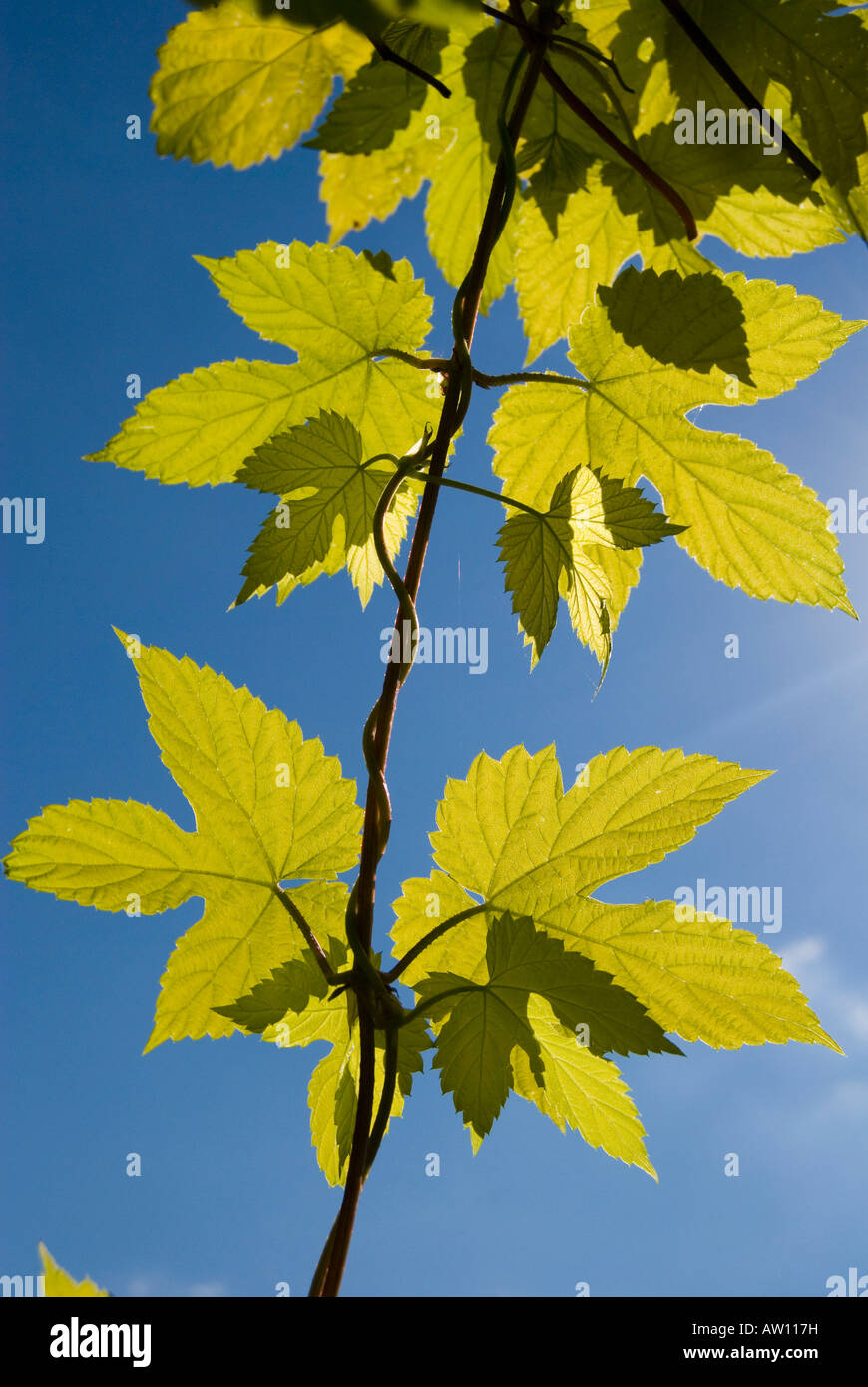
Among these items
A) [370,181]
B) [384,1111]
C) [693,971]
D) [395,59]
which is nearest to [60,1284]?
[384,1111]

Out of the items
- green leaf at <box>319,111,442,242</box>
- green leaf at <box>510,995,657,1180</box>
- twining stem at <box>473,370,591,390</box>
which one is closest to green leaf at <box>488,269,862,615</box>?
twining stem at <box>473,370,591,390</box>

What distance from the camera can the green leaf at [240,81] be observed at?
77 centimetres

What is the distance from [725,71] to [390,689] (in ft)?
1.64

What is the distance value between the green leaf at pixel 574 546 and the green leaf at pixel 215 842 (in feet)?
0.62

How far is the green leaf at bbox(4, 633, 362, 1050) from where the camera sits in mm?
691

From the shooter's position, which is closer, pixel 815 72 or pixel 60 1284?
pixel 60 1284

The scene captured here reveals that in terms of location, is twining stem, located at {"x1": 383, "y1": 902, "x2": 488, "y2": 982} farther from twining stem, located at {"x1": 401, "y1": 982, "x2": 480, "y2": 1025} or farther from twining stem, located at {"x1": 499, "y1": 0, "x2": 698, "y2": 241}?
twining stem, located at {"x1": 499, "y1": 0, "x2": 698, "y2": 241}

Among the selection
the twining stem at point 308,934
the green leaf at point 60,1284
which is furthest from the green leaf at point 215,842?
the green leaf at point 60,1284

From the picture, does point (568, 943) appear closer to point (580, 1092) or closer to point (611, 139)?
point (580, 1092)

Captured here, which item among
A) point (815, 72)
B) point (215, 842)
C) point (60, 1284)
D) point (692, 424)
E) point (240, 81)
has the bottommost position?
point (60, 1284)

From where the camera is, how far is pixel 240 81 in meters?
0.80
